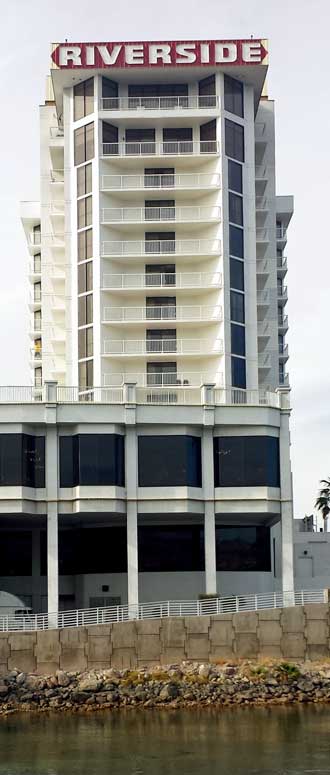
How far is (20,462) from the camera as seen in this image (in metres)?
74.2

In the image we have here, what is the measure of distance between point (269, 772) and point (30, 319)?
225 feet

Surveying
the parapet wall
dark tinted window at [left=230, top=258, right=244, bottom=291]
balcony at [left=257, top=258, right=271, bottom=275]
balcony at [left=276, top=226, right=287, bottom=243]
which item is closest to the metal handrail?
dark tinted window at [left=230, top=258, right=244, bottom=291]

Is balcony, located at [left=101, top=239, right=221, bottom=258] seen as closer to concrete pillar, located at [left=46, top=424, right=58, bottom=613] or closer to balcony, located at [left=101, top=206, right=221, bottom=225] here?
balcony, located at [left=101, top=206, right=221, bottom=225]

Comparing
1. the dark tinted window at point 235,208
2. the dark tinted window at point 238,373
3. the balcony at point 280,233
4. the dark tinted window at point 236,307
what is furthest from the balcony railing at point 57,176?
the dark tinted window at point 238,373

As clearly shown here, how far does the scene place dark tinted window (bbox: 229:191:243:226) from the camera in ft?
305

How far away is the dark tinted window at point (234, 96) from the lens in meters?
93.4

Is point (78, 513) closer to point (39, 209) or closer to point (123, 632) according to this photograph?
point (123, 632)

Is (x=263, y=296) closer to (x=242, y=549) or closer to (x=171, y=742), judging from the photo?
(x=242, y=549)

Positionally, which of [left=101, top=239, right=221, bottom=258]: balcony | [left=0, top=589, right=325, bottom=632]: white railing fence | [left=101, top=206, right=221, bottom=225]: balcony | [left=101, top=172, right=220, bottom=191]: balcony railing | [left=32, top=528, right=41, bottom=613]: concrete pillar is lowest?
[left=0, top=589, right=325, bottom=632]: white railing fence

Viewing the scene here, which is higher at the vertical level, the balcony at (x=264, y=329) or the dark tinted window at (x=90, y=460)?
the balcony at (x=264, y=329)

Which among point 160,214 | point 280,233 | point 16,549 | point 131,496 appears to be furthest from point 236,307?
point 16,549

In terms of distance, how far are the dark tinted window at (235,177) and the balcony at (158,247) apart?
4125 mm

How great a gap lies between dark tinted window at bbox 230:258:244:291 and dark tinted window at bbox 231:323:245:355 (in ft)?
9.26

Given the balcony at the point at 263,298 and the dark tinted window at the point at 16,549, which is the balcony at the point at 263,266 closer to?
the balcony at the point at 263,298
